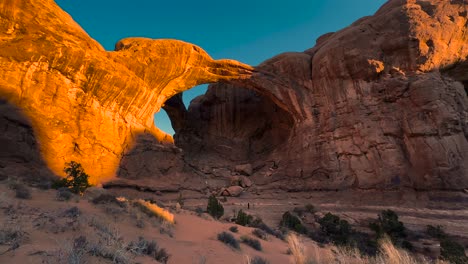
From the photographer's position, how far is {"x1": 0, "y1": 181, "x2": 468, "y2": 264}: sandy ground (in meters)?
3.69

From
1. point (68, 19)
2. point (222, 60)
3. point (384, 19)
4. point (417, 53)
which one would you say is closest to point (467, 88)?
point (417, 53)

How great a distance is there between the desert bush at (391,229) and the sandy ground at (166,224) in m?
1.20

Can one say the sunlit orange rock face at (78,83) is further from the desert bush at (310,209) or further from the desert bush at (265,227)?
the desert bush at (310,209)

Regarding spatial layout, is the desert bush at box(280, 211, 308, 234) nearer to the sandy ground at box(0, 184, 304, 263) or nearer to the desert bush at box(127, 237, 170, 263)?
the sandy ground at box(0, 184, 304, 263)

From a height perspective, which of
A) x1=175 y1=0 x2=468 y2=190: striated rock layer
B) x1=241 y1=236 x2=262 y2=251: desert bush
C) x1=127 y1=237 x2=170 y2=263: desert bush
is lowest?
x1=241 y1=236 x2=262 y2=251: desert bush

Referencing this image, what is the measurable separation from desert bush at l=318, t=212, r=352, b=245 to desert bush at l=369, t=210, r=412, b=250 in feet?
4.91

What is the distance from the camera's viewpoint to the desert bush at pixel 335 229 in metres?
13.3

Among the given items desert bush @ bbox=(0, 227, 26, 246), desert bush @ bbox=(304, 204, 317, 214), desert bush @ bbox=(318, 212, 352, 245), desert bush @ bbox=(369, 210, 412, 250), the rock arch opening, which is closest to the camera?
desert bush @ bbox=(0, 227, 26, 246)

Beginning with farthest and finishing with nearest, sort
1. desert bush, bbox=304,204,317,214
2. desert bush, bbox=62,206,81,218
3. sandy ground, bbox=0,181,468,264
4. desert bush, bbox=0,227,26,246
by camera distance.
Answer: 1. desert bush, bbox=304,204,317,214
2. desert bush, bbox=62,206,81,218
3. sandy ground, bbox=0,181,468,264
4. desert bush, bbox=0,227,26,246

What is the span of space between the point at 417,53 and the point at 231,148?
20.9 meters

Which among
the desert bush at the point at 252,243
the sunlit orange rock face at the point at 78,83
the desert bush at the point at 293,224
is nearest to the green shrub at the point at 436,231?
the desert bush at the point at 293,224

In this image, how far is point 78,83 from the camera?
18266mm

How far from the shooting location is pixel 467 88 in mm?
24281

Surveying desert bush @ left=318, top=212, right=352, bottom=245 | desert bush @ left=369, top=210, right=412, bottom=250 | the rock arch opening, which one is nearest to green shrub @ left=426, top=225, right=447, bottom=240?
desert bush @ left=369, top=210, right=412, bottom=250
